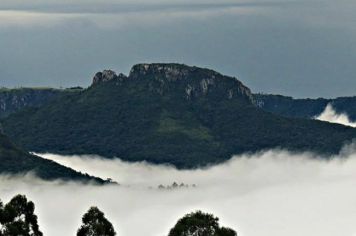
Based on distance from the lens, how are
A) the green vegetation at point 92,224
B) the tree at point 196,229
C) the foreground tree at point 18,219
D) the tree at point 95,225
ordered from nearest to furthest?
1. the tree at point 196,229
2. the green vegetation at point 92,224
3. the foreground tree at point 18,219
4. the tree at point 95,225

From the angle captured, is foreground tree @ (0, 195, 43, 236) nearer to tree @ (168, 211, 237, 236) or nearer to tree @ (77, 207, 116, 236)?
tree @ (77, 207, 116, 236)

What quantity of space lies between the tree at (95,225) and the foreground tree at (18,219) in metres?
6.51

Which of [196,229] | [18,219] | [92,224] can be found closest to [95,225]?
[92,224]

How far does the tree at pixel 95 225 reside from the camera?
148250 millimetres

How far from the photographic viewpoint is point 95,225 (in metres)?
149

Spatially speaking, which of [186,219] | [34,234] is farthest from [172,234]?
[34,234]

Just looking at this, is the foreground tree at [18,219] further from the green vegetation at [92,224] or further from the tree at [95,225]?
the tree at [95,225]

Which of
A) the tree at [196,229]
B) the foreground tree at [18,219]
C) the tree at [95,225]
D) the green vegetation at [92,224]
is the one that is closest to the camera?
the tree at [196,229]

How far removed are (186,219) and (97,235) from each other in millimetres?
12410

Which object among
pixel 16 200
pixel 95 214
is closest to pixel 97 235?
pixel 95 214

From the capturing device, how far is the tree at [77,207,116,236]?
148 meters

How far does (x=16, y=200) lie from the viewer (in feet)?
497

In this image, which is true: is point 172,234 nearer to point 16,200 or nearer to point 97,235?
point 97,235

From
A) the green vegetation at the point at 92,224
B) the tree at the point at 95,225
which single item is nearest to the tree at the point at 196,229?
the green vegetation at the point at 92,224
